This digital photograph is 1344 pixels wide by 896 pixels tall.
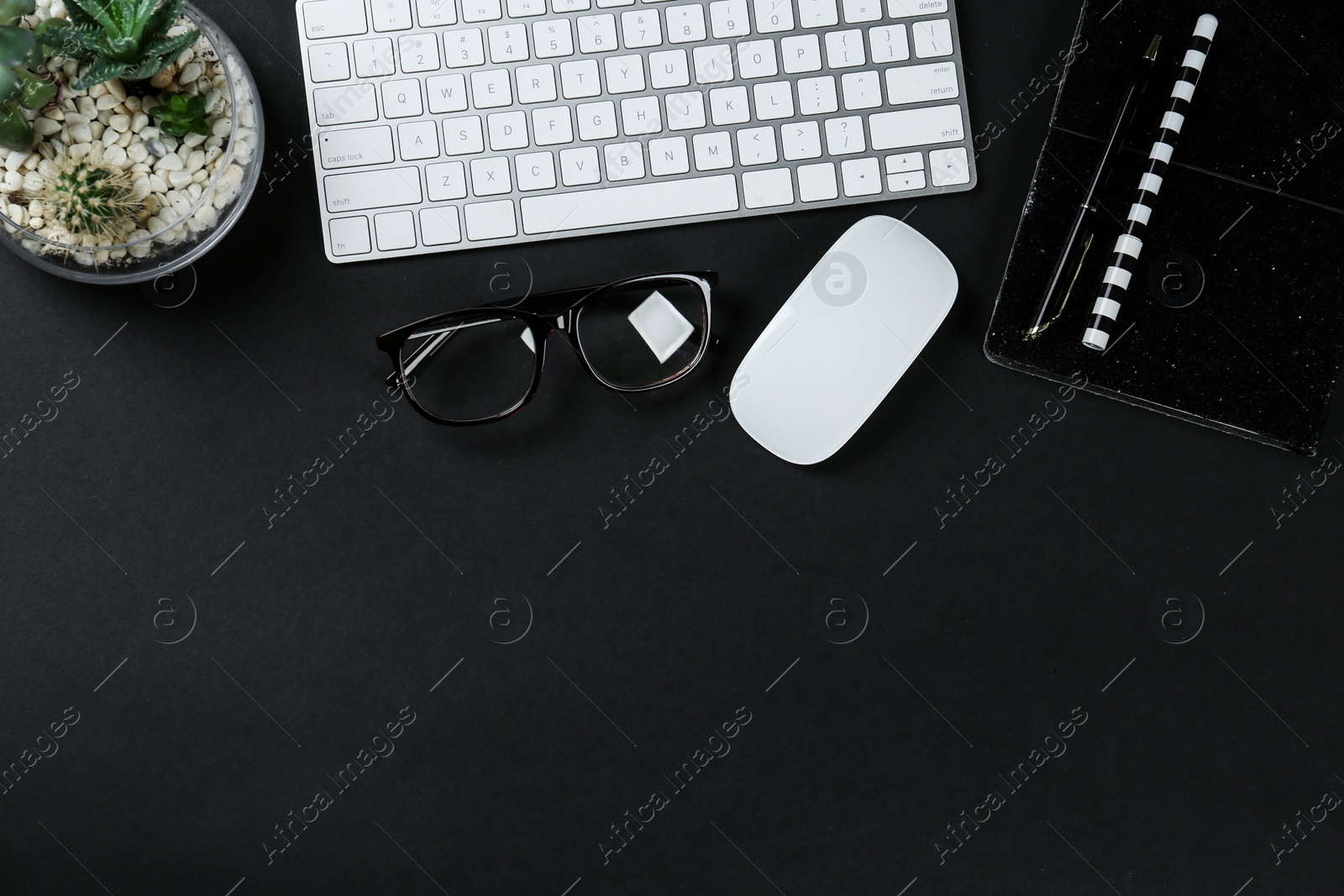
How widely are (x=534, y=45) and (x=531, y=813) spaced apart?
712 millimetres

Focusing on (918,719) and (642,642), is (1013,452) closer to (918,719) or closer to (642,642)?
(918,719)

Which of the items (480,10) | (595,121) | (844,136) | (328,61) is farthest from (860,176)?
(328,61)

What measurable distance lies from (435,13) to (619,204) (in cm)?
24

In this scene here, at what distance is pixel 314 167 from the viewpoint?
31.6 inches

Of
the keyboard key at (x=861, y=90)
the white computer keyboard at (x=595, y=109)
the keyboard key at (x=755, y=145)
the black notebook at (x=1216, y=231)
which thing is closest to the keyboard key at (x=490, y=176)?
the white computer keyboard at (x=595, y=109)

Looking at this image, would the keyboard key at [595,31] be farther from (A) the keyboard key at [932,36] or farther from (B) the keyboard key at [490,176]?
(A) the keyboard key at [932,36]

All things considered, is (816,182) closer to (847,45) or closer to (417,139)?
(847,45)

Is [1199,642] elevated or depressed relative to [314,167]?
depressed

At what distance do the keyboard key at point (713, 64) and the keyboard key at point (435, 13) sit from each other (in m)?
0.22

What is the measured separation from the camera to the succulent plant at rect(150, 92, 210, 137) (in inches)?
28.6

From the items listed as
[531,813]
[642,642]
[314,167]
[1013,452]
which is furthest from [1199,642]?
[314,167]

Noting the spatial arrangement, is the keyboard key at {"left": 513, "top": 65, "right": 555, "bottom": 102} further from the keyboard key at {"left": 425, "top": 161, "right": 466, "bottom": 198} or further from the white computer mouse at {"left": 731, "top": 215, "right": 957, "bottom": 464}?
the white computer mouse at {"left": 731, "top": 215, "right": 957, "bottom": 464}

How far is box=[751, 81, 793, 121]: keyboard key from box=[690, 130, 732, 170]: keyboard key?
4 cm

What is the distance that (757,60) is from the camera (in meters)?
0.80
